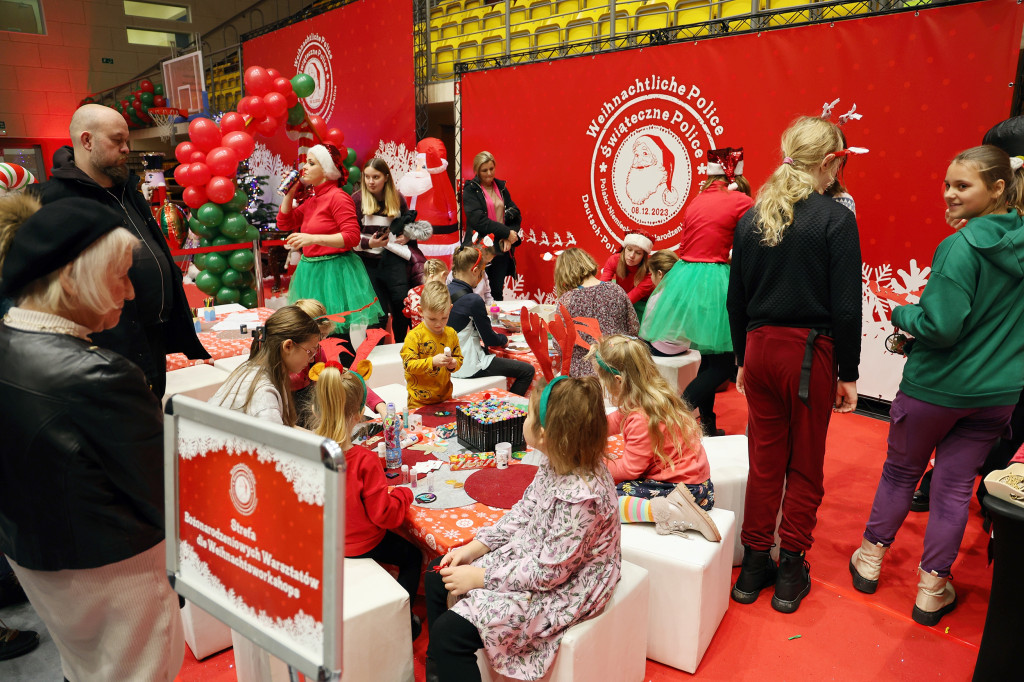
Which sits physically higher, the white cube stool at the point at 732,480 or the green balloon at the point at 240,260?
the green balloon at the point at 240,260

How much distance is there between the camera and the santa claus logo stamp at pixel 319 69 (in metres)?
10.4

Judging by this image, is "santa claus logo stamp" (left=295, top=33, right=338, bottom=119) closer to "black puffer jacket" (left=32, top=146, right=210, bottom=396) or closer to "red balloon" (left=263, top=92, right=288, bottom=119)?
"red balloon" (left=263, top=92, right=288, bottom=119)

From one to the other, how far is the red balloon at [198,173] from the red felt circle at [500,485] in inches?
197

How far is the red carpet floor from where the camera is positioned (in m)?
2.44

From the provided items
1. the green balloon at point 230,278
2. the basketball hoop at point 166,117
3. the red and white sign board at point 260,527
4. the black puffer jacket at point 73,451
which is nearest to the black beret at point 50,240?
the black puffer jacket at point 73,451

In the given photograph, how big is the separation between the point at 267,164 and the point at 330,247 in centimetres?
852

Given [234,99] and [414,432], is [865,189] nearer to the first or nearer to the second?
[414,432]

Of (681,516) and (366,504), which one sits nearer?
(366,504)

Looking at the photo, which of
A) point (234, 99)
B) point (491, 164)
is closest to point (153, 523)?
point (491, 164)

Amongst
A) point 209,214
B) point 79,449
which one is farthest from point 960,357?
point 209,214

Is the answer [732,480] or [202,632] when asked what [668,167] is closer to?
[732,480]

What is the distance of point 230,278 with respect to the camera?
22.2 ft

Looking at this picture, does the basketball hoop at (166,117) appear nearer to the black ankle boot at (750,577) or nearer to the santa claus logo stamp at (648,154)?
the santa claus logo stamp at (648,154)

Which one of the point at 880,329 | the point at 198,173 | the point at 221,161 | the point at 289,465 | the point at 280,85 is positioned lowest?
the point at 880,329
